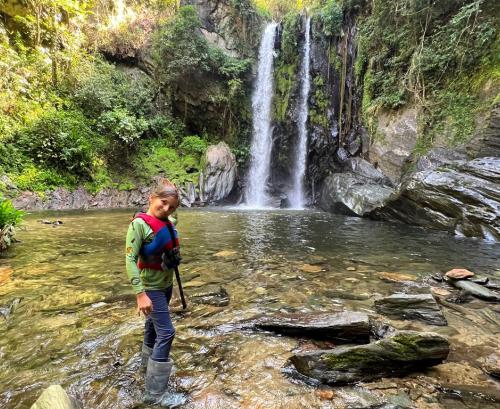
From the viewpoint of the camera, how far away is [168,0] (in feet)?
68.8

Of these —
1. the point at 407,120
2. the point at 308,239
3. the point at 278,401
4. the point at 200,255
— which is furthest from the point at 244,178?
the point at 278,401

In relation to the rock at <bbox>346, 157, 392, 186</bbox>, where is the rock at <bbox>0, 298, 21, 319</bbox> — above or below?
below

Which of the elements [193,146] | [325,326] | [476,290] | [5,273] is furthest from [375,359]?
[193,146]

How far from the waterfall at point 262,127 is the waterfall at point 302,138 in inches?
65.9

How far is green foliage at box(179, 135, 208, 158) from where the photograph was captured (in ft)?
61.9

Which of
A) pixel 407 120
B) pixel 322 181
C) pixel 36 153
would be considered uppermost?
pixel 407 120

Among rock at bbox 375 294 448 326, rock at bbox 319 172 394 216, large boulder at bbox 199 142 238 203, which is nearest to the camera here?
rock at bbox 375 294 448 326

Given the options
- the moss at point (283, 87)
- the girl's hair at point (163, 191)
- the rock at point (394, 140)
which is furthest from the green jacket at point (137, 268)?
the moss at point (283, 87)

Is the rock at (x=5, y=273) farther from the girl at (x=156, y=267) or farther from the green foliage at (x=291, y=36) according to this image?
the green foliage at (x=291, y=36)

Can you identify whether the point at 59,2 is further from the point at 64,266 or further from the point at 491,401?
the point at 491,401

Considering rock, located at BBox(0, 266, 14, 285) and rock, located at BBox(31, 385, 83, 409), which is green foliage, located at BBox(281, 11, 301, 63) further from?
rock, located at BBox(31, 385, 83, 409)

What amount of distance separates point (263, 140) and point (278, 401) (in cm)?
1737

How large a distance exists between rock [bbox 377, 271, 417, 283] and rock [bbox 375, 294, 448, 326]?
4.01 ft

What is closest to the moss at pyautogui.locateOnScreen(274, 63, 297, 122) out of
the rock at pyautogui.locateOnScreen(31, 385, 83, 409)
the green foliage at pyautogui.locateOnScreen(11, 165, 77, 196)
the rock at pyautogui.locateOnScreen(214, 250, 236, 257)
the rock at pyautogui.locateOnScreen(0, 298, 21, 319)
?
the green foliage at pyautogui.locateOnScreen(11, 165, 77, 196)
